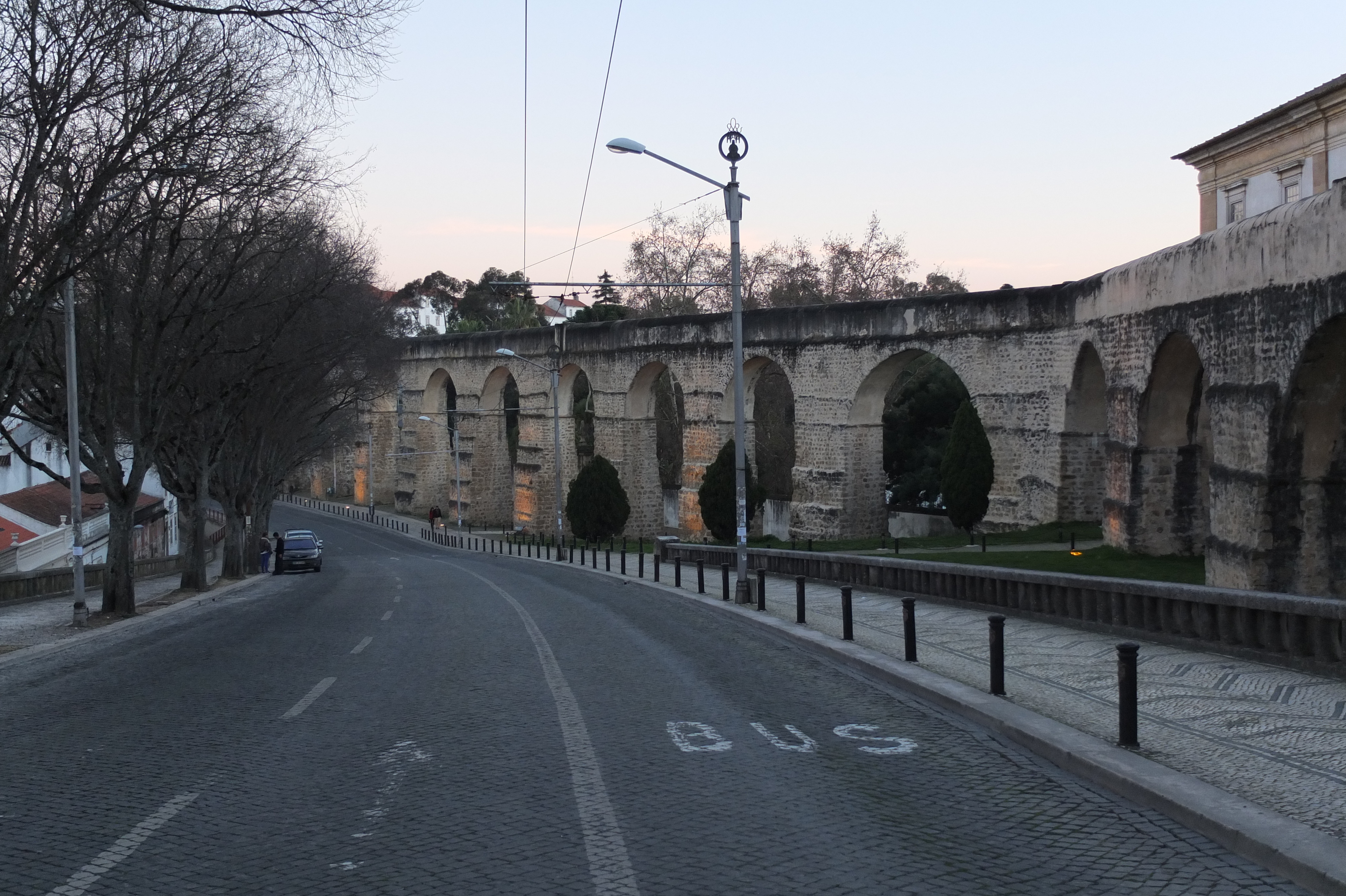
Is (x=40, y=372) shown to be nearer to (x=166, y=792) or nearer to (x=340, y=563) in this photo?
(x=166, y=792)

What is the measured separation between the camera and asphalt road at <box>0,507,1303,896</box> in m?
6.14

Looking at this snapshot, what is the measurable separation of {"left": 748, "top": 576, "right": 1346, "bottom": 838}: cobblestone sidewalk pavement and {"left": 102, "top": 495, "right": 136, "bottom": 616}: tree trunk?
14418 millimetres

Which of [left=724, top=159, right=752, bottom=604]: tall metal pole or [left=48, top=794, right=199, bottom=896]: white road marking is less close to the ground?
[left=724, top=159, right=752, bottom=604]: tall metal pole

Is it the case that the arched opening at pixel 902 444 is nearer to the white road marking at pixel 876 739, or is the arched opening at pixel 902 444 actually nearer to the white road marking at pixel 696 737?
the white road marking at pixel 876 739

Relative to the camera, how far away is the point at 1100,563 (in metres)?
23.3

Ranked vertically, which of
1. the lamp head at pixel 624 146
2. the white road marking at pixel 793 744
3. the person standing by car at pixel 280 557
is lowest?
the person standing by car at pixel 280 557

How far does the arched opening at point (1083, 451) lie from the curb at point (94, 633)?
2323cm

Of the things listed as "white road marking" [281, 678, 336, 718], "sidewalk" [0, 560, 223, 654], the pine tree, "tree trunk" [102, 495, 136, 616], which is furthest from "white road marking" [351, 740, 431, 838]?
the pine tree

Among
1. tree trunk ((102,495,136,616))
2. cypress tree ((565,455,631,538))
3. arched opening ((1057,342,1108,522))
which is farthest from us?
cypress tree ((565,455,631,538))

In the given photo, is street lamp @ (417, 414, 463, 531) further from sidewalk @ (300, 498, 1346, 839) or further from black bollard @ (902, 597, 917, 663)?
black bollard @ (902, 597, 917, 663)

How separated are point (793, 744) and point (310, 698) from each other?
5.07m

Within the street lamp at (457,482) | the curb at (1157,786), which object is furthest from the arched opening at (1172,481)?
the street lamp at (457,482)

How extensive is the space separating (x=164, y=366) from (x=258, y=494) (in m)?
22.8

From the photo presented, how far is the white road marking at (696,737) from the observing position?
30.5 ft
